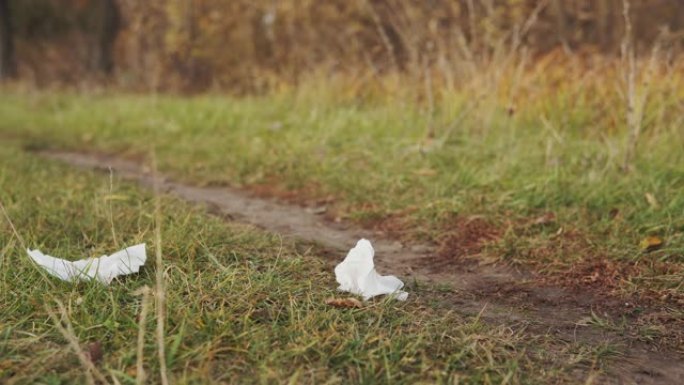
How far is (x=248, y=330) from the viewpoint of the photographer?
191cm

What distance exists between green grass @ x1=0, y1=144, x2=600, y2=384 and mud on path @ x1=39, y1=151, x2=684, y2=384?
0.41ft

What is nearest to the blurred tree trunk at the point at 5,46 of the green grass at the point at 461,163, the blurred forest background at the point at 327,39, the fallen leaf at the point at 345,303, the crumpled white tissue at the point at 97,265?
the blurred forest background at the point at 327,39

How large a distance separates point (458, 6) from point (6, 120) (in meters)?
5.50

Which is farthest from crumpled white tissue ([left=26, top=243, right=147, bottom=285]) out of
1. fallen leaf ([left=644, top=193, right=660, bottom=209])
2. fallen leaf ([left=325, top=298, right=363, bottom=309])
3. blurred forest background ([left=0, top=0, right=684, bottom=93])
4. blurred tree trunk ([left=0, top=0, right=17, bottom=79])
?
blurred tree trunk ([left=0, top=0, right=17, bottom=79])

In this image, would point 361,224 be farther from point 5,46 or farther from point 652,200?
point 5,46

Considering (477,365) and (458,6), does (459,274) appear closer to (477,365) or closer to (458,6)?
(477,365)

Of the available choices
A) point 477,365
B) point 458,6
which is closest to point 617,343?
point 477,365

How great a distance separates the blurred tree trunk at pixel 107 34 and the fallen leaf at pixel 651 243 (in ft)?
41.6

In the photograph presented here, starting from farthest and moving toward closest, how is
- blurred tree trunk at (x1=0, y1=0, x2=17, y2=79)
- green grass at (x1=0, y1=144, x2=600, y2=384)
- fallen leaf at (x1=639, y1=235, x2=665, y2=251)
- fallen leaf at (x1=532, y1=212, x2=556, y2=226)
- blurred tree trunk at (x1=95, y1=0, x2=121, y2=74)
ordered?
blurred tree trunk at (x1=95, y1=0, x2=121, y2=74)
blurred tree trunk at (x1=0, y1=0, x2=17, y2=79)
fallen leaf at (x1=532, y1=212, x2=556, y2=226)
fallen leaf at (x1=639, y1=235, x2=665, y2=251)
green grass at (x1=0, y1=144, x2=600, y2=384)

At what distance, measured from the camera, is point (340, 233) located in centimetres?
333

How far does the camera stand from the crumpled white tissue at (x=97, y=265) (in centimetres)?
219

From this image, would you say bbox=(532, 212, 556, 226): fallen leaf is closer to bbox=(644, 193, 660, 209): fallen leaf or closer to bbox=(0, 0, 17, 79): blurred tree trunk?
bbox=(644, 193, 660, 209): fallen leaf

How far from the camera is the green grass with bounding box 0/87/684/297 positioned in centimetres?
303

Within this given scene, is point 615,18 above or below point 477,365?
above
